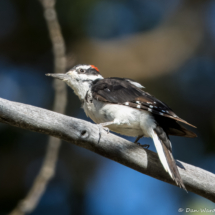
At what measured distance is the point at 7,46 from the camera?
584cm

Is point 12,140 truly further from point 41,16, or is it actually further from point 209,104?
point 209,104

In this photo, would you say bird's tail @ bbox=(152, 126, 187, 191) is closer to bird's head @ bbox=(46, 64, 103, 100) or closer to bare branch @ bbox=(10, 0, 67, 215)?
bird's head @ bbox=(46, 64, 103, 100)

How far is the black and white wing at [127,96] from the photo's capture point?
3145mm

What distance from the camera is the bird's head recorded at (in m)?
3.78

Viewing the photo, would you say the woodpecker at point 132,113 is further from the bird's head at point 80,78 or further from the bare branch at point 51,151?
the bare branch at point 51,151

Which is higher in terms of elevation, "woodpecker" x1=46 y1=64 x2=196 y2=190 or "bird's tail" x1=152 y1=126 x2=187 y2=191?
"woodpecker" x1=46 y1=64 x2=196 y2=190

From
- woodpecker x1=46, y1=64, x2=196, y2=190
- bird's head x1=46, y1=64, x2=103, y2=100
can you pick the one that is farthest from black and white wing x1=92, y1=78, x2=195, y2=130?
bird's head x1=46, y1=64, x2=103, y2=100

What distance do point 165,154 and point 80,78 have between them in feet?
5.19

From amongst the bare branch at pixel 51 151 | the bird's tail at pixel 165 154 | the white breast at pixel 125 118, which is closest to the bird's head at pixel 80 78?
the bare branch at pixel 51 151

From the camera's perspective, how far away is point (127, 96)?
335cm

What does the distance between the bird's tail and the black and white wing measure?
0.68 feet

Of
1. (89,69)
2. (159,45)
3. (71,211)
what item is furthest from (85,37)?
(71,211)

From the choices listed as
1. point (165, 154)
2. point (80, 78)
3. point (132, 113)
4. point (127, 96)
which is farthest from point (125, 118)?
point (80, 78)

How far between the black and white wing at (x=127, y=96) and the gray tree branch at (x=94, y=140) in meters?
0.46
